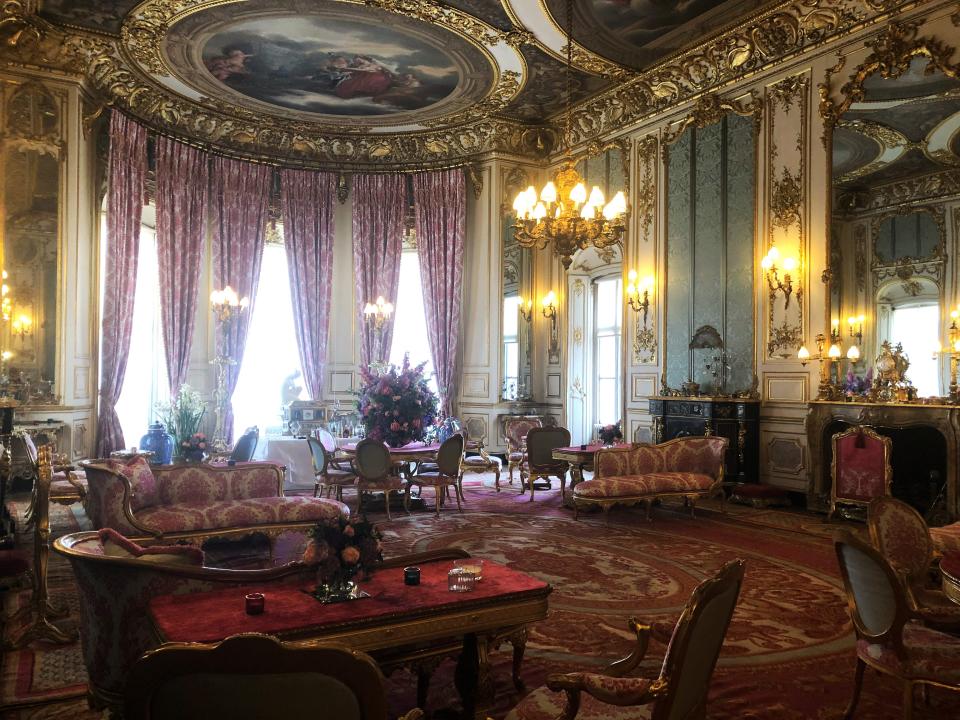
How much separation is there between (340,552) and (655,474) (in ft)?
17.4

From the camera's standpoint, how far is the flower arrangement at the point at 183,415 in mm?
8930

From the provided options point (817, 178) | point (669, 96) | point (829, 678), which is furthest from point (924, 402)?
point (669, 96)

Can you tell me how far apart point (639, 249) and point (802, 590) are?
19.7ft

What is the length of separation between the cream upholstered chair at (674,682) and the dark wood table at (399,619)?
25.9 inches

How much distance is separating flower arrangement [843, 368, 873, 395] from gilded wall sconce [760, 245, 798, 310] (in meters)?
1.03

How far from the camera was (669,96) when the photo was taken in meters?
9.56

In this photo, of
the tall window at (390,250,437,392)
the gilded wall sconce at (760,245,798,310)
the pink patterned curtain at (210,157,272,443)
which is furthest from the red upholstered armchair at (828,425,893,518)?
the pink patterned curtain at (210,157,272,443)

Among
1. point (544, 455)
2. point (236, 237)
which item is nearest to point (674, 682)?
point (544, 455)

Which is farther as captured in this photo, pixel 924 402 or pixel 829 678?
pixel 924 402

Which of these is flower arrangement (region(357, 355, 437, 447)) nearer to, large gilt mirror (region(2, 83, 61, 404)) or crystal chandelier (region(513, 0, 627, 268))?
crystal chandelier (region(513, 0, 627, 268))

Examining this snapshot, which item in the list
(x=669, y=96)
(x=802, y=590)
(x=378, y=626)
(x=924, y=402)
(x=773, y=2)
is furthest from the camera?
(x=669, y=96)

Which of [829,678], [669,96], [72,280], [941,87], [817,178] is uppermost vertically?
[669,96]

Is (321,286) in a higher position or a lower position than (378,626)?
higher

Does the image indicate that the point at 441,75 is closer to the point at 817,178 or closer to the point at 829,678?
the point at 817,178
